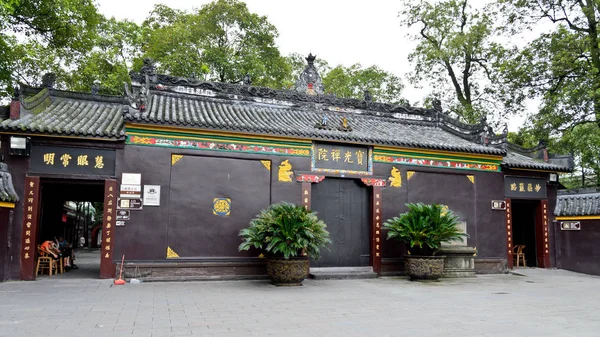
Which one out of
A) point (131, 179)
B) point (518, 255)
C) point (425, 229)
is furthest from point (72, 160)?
point (518, 255)

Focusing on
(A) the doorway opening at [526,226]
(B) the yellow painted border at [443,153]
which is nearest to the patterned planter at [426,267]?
(B) the yellow painted border at [443,153]

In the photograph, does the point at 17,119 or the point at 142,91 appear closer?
the point at 17,119

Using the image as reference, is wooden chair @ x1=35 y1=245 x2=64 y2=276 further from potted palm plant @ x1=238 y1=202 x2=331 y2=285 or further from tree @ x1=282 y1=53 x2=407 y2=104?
tree @ x1=282 y1=53 x2=407 y2=104

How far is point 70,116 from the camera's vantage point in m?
9.40

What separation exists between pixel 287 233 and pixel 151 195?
9.76 feet

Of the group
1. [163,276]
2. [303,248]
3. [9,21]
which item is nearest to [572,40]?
[303,248]

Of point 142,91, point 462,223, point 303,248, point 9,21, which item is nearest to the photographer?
point 303,248

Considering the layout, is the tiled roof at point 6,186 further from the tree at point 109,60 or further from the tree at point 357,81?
the tree at point 357,81

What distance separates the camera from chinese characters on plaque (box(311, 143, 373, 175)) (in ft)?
32.7

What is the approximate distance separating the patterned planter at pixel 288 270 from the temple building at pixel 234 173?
1155mm

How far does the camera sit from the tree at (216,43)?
63.5ft

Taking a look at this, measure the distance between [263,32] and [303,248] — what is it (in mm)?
16353

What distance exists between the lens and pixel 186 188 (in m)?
9.09

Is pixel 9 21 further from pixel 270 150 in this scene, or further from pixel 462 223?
pixel 462 223
